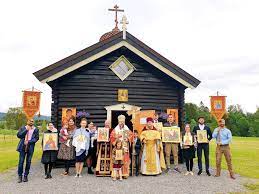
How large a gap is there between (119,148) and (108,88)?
3.66 m

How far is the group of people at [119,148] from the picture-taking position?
9359mm

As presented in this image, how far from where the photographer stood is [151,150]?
34.1 ft

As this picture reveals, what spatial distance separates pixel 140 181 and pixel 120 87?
15.3 feet

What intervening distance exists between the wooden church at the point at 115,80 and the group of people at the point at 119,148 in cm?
223

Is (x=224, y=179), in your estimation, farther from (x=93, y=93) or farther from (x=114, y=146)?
(x=93, y=93)

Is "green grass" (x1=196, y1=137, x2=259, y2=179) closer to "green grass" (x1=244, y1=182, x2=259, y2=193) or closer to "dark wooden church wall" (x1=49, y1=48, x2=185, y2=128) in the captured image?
"green grass" (x1=244, y1=182, x2=259, y2=193)

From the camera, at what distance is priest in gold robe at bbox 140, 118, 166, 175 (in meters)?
10.3

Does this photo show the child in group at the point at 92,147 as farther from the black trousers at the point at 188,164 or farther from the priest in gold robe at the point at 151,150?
the black trousers at the point at 188,164

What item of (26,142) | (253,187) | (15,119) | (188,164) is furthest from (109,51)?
(15,119)

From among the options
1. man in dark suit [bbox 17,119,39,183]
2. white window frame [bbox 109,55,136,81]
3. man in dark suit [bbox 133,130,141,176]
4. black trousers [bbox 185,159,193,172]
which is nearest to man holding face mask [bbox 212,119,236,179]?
black trousers [bbox 185,159,193,172]

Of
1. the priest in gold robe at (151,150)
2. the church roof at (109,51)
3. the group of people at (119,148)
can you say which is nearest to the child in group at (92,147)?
the group of people at (119,148)

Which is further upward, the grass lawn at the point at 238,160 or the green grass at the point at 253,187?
the green grass at the point at 253,187

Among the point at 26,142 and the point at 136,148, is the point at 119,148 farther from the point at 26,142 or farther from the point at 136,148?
the point at 26,142

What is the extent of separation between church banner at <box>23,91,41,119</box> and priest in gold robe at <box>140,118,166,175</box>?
5339 mm
